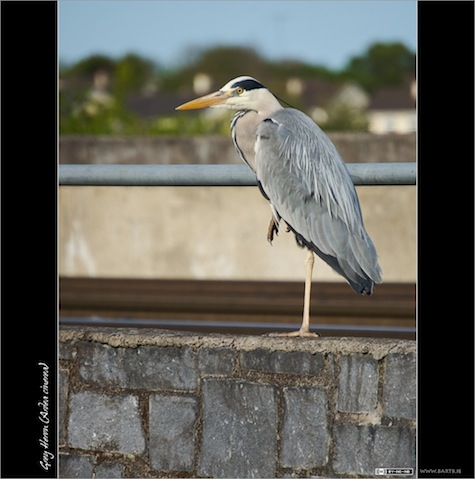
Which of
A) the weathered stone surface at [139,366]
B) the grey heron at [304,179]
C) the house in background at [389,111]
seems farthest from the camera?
the house in background at [389,111]

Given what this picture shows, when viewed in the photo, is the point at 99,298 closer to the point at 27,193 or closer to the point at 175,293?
the point at 175,293

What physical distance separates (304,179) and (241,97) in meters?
0.38

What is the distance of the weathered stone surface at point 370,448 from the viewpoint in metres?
3.50

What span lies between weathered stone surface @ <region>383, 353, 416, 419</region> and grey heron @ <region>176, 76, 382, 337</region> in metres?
0.27

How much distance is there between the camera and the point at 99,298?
7547mm

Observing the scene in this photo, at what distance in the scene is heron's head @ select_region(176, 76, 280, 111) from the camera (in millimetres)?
3570

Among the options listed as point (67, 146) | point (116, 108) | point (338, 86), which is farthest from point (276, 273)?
point (338, 86)

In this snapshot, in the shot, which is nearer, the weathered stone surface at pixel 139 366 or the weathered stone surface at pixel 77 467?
the weathered stone surface at pixel 139 366

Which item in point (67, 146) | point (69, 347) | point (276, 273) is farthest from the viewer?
point (67, 146)

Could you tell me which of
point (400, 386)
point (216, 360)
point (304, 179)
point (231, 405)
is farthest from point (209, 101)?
point (400, 386)

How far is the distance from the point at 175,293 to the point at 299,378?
4.45 m

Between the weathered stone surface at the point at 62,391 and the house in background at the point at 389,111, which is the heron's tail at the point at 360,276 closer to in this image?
the weathered stone surface at the point at 62,391

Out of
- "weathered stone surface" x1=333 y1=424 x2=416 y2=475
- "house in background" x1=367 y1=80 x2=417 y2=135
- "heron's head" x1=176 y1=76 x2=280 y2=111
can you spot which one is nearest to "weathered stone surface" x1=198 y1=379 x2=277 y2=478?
"weathered stone surface" x1=333 y1=424 x2=416 y2=475

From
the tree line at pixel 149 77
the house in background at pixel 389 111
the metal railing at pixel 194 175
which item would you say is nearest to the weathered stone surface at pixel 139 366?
the metal railing at pixel 194 175
